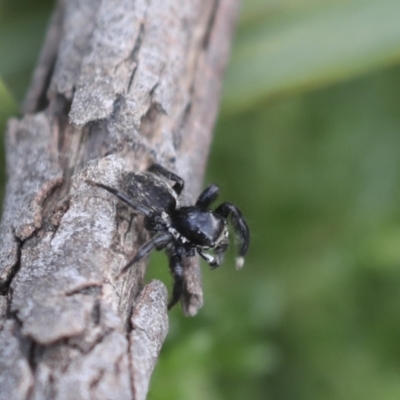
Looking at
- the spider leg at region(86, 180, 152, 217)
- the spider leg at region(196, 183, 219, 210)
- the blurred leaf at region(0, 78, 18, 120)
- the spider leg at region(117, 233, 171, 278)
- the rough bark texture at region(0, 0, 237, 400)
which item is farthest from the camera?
the spider leg at region(196, 183, 219, 210)

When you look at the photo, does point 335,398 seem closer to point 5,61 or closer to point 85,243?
point 85,243

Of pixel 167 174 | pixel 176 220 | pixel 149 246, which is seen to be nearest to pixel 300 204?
pixel 176 220

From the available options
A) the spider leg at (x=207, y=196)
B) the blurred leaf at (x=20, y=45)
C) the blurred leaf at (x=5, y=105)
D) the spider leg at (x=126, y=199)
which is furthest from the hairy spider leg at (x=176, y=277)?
the blurred leaf at (x=20, y=45)

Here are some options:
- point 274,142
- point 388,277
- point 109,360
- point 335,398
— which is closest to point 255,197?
point 274,142

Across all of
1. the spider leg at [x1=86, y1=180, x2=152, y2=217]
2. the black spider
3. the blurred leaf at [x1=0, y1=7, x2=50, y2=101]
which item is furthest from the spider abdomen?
the blurred leaf at [x1=0, y1=7, x2=50, y2=101]

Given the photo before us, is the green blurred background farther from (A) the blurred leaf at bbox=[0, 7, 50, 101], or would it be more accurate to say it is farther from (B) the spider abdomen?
(B) the spider abdomen

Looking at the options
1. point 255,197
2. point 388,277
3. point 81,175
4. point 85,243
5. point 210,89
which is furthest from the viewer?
point 255,197
